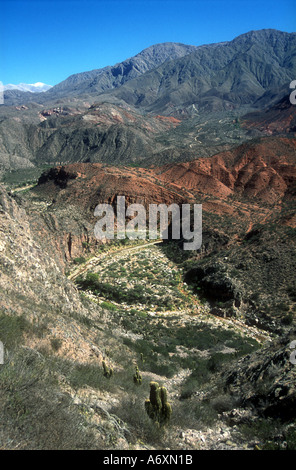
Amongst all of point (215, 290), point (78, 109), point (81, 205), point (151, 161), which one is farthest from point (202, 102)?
point (215, 290)

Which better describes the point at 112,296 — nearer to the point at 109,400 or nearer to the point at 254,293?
the point at 254,293

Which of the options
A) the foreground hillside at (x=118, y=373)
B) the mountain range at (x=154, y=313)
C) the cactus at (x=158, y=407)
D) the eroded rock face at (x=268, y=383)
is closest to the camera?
the foreground hillside at (x=118, y=373)

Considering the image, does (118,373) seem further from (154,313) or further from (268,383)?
(154,313)

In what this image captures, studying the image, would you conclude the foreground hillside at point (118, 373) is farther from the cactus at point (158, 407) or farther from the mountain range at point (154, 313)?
the cactus at point (158, 407)

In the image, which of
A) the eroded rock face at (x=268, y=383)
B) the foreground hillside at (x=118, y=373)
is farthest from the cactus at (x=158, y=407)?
the eroded rock face at (x=268, y=383)

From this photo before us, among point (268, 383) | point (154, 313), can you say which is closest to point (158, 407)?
point (268, 383)

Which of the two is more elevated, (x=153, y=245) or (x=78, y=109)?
(x=78, y=109)

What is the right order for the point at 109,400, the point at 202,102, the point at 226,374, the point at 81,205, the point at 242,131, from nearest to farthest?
the point at 109,400 → the point at 226,374 → the point at 81,205 → the point at 242,131 → the point at 202,102

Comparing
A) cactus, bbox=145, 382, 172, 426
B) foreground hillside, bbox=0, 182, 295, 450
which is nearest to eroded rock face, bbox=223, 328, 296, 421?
foreground hillside, bbox=0, 182, 295, 450

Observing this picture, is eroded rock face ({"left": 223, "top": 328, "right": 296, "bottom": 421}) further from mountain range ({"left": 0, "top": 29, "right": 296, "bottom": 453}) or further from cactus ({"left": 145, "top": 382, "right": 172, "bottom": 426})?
cactus ({"left": 145, "top": 382, "right": 172, "bottom": 426})
